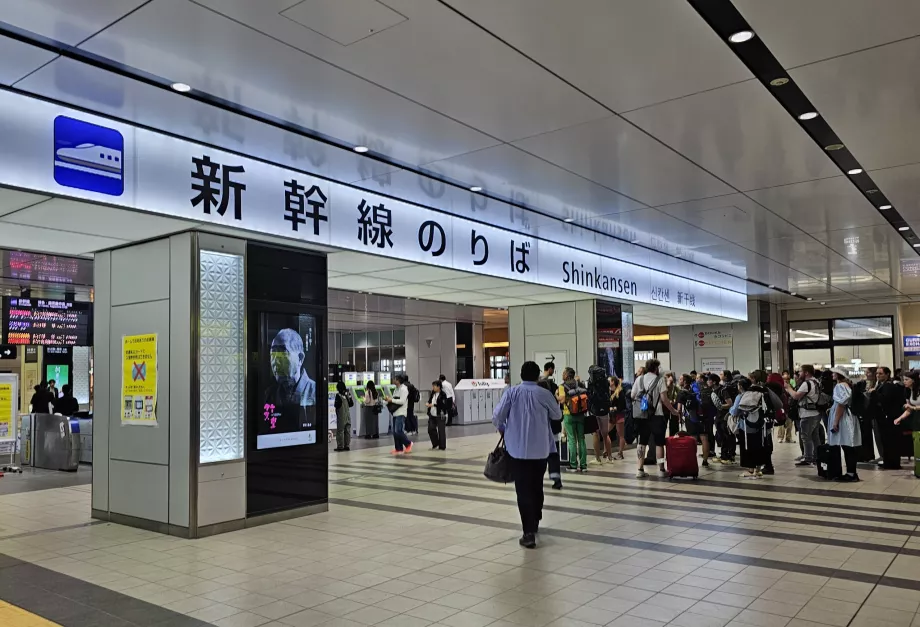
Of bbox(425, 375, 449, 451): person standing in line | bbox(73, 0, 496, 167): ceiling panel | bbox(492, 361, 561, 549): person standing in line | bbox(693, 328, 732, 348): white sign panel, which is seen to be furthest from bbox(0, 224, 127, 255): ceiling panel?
bbox(693, 328, 732, 348): white sign panel

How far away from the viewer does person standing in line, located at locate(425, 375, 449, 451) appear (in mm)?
13891

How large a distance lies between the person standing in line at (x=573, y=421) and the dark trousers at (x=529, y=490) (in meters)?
3.88

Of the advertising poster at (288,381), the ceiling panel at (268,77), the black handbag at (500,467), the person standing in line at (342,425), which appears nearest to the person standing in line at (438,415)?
the person standing in line at (342,425)

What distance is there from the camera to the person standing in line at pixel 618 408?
1151 centimetres

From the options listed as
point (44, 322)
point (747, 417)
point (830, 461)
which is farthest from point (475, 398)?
point (830, 461)

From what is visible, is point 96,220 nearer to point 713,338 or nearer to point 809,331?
point 713,338

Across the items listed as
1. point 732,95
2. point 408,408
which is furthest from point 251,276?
point 408,408

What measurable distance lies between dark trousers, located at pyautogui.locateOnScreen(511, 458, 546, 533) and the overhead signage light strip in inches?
134

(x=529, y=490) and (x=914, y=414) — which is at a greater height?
(x=914, y=414)

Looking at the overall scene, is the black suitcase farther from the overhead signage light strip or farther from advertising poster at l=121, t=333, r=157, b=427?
advertising poster at l=121, t=333, r=157, b=427

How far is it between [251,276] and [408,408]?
7.37 m

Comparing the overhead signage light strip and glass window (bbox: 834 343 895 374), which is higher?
the overhead signage light strip

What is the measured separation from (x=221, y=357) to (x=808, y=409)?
7812 mm

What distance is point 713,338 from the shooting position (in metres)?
22.4
